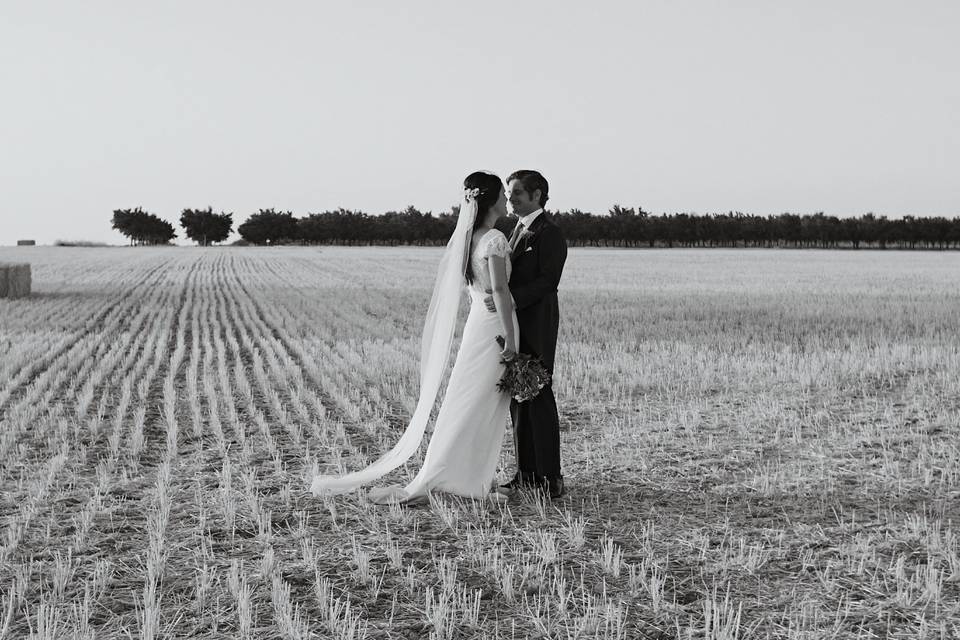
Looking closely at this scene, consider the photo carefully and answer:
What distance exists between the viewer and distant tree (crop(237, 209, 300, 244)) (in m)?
127

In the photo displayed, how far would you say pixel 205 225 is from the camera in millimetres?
141875

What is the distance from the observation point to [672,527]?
566cm

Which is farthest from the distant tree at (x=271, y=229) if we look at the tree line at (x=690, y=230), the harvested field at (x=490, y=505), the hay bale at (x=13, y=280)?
the harvested field at (x=490, y=505)

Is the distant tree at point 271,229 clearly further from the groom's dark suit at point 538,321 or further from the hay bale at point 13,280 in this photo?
the groom's dark suit at point 538,321

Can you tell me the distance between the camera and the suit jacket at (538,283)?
601cm

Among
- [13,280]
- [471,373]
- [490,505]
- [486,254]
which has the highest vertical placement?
[486,254]

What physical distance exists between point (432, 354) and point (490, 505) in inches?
45.3

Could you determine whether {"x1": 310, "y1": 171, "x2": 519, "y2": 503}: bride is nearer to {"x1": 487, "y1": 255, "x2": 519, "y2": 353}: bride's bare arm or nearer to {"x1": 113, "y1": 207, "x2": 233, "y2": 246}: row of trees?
{"x1": 487, "y1": 255, "x2": 519, "y2": 353}: bride's bare arm

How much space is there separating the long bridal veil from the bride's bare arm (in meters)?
0.33

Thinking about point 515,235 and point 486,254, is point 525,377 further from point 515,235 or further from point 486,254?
point 515,235

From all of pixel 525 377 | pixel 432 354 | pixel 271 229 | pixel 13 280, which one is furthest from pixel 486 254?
pixel 271 229

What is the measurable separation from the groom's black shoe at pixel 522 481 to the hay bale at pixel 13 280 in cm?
2131

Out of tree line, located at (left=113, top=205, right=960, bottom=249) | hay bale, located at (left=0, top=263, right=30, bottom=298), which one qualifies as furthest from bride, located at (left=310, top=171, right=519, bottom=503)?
tree line, located at (left=113, top=205, right=960, bottom=249)

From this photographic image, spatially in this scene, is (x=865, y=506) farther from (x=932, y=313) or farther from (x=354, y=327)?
(x=932, y=313)
